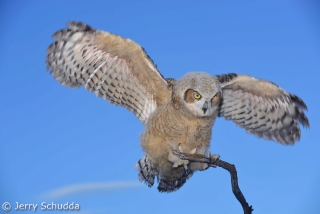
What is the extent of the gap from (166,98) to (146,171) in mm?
1242

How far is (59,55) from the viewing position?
5.47 meters

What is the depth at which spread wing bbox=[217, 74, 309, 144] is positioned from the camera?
5578mm

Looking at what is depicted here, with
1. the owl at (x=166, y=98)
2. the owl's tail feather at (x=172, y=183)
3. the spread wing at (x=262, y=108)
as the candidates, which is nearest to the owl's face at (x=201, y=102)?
the owl at (x=166, y=98)

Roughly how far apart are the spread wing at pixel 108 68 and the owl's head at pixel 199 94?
61 centimetres

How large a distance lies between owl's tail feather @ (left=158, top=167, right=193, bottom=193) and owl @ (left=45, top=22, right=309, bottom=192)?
16 mm

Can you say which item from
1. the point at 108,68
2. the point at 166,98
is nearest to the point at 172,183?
the point at 166,98

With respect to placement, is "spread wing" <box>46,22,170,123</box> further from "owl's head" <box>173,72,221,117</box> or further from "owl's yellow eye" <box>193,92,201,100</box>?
"owl's yellow eye" <box>193,92,201,100</box>

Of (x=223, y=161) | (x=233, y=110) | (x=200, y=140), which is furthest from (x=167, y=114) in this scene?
(x=223, y=161)

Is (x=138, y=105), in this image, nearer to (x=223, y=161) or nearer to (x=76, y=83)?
(x=76, y=83)

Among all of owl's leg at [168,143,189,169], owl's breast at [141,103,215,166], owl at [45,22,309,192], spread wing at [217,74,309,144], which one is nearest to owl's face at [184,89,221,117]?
owl at [45,22,309,192]

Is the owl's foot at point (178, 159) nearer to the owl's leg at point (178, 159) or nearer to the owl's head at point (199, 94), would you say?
the owl's leg at point (178, 159)

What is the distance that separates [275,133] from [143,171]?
2223mm

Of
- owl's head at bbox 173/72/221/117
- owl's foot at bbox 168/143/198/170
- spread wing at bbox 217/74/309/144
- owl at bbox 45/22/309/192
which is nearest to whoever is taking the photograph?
owl's head at bbox 173/72/221/117

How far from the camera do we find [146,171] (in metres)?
5.99
